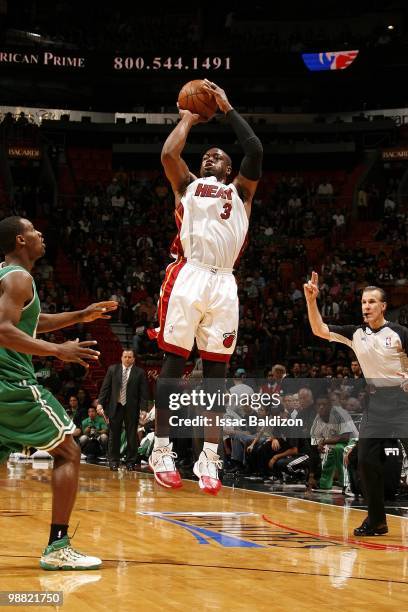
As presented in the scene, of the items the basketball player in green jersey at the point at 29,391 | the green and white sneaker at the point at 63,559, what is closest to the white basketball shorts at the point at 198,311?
the basketball player in green jersey at the point at 29,391

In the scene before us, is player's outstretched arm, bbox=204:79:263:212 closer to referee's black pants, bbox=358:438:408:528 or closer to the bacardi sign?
referee's black pants, bbox=358:438:408:528

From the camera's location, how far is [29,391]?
5.82 meters

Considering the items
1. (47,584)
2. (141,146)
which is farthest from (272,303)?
(47,584)

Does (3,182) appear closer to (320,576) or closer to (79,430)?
(79,430)

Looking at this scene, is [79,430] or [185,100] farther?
[79,430]

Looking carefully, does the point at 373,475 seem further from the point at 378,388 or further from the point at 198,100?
the point at 198,100

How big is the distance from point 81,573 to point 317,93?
29.9 meters

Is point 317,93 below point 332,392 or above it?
above

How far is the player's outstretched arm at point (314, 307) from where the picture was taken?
734 cm

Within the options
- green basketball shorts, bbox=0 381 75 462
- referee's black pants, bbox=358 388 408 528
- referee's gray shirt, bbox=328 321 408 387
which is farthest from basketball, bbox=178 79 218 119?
referee's black pants, bbox=358 388 408 528

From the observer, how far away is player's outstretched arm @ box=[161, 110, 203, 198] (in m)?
6.24

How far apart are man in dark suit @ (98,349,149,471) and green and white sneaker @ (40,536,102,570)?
30.2ft

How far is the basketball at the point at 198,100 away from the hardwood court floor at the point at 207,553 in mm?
3080

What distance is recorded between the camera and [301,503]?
10.9 meters
